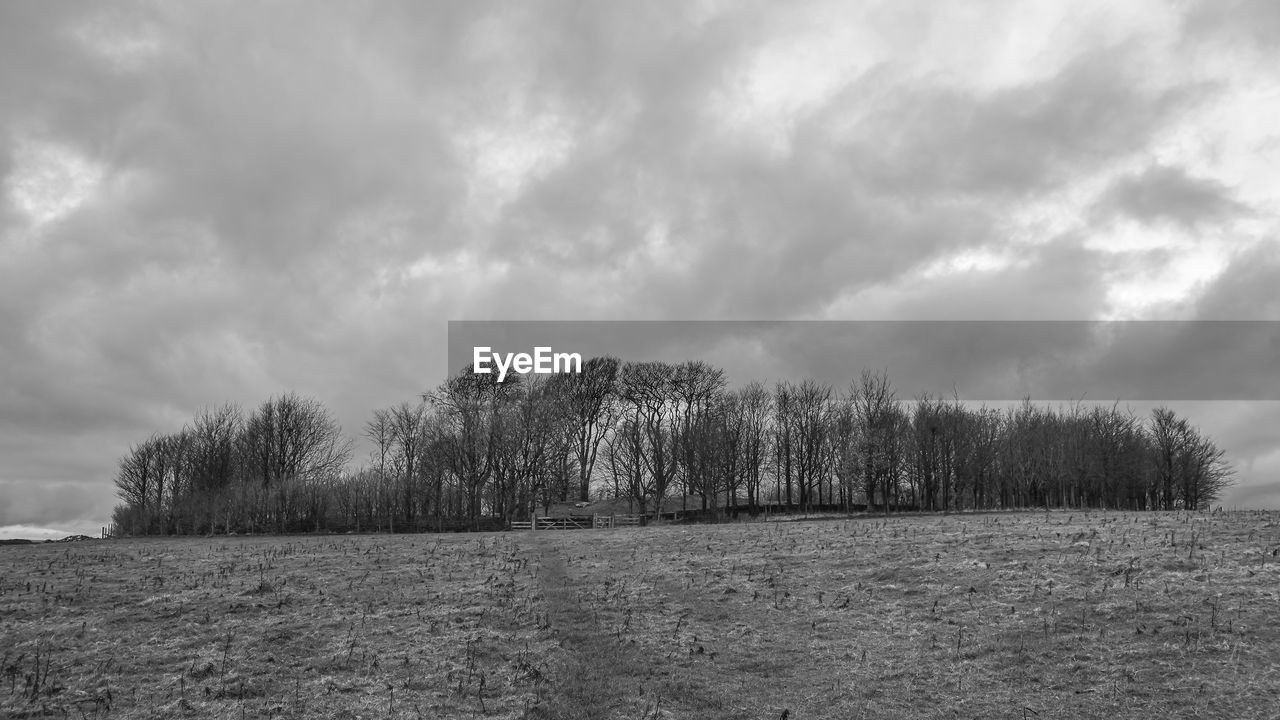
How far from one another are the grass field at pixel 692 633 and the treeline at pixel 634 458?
3669 centimetres

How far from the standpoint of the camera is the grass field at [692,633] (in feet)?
48.6

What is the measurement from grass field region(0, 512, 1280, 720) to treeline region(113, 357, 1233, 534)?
36687mm

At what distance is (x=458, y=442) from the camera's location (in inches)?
2891

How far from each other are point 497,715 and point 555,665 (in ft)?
8.59

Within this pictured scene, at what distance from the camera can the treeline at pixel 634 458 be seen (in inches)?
2677

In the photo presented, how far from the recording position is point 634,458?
7631 centimetres

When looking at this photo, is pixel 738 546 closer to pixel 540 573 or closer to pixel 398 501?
pixel 540 573

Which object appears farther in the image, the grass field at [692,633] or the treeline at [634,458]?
the treeline at [634,458]

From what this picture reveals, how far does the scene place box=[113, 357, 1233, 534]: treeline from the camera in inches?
2677

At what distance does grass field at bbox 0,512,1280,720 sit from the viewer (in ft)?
48.6

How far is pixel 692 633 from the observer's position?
1928 cm

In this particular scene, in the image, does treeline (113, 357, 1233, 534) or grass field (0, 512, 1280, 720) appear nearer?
grass field (0, 512, 1280, 720)

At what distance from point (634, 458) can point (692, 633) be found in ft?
187

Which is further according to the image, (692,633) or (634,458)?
(634,458)
